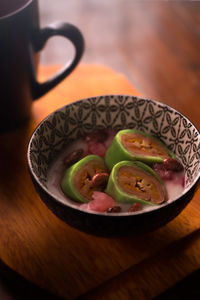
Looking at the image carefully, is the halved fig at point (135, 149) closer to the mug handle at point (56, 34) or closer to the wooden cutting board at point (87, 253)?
the wooden cutting board at point (87, 253)

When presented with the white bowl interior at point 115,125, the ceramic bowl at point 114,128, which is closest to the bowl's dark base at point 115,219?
the ceramic bowl at point 114,128

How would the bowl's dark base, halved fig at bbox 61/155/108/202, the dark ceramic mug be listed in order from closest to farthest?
the bowl's dark base
halved fig at bbox 61/155/108/202
the dark ceramic mug

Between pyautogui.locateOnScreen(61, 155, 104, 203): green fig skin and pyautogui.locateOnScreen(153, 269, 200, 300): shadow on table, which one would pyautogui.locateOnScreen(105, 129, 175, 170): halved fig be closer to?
pyautogui.locateOnScreen(61, 155, 104, 203): green fig skin

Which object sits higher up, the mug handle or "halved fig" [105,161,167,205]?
the mug handle

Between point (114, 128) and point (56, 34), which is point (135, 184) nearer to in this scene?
point (114, 128)

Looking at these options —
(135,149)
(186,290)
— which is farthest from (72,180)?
(186,290)

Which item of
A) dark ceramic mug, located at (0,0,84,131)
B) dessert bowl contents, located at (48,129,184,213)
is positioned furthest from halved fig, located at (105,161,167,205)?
dark ceramic mug, located at (0,0,84,131)

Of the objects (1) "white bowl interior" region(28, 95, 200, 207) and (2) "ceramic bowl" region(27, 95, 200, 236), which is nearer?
(2) "ceramic bowl" region(27, 95, 200, 236)

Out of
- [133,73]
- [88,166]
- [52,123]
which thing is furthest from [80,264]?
[133,73]
